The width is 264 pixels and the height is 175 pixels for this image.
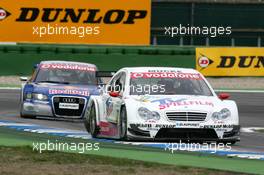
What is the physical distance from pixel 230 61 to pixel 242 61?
0.46m

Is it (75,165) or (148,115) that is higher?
(148,115)

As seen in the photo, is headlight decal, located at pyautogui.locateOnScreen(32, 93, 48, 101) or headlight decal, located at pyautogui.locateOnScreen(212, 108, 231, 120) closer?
headlight decal, located at pyautogui.locateOnScreen(212, 108, 231, 120)

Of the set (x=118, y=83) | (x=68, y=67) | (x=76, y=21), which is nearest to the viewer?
(x=118, y=83)

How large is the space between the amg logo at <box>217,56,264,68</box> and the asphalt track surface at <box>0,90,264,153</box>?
2.33 meters

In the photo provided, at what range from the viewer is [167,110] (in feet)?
48.6

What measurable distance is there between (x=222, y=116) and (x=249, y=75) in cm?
2045

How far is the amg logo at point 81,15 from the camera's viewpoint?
37000mm

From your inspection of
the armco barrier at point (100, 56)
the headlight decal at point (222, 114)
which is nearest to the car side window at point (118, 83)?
the headlight decal at point (222, 114)

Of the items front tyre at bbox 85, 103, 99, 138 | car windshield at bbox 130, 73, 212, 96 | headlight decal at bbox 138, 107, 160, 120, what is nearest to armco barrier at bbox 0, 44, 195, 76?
front tyre at bbox 85, 103, 99, 138

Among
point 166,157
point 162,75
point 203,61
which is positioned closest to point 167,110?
point 162,75

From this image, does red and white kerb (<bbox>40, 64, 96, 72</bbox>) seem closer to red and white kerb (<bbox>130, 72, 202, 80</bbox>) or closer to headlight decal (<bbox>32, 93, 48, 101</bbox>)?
headlight decal (<bbox>32, 93, 48, 101</bbox>)

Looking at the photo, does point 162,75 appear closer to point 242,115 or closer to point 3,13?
point 242,115

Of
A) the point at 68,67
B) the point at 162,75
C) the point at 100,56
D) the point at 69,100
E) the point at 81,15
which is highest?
the point at 81,15

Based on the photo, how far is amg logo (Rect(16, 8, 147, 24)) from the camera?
37.0 m
